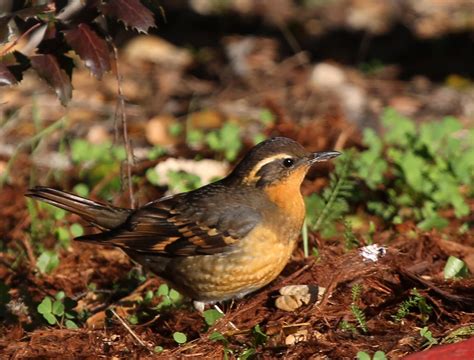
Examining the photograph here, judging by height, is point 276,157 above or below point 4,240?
above

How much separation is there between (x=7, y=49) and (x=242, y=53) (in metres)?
7.30

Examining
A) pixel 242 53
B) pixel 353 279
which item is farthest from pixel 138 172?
pixel 242 53

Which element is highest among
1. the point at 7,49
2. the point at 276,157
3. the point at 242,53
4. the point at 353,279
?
the point at 7,49

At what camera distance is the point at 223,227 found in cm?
608

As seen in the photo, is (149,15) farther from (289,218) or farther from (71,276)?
(71,276)

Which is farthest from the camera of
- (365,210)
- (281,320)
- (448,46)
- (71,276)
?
(448,46)

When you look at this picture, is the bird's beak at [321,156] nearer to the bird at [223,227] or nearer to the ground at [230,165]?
the bird at [223,227]

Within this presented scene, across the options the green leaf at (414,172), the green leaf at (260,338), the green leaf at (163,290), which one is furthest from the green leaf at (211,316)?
the green leaf at (414,172)

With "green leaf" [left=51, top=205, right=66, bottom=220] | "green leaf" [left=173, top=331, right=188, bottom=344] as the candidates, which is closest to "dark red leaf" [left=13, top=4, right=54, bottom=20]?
"green leaf" [left=173, top=331, right=188, bottom=344]

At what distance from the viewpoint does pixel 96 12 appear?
564 centimetres

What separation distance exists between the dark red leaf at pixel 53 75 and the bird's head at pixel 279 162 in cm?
129

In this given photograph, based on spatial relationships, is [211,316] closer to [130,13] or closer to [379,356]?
[379,356]

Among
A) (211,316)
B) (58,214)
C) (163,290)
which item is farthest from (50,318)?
(58,214)

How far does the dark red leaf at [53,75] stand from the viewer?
562 centimetres
